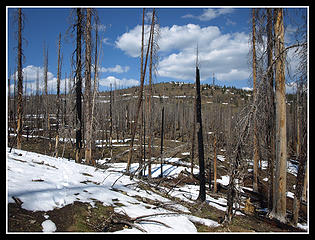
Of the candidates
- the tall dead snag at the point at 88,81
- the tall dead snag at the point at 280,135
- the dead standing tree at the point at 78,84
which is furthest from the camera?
the dead standing tree at the point at 78,84

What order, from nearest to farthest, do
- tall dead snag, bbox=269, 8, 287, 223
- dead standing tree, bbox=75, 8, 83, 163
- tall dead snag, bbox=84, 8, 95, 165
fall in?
tall dead snag, bbox=269, 8, 287, 223, tall dead snag, bbox=84, 8, 95, 165, dead standing tree, bbox=75, 8, 83, 163

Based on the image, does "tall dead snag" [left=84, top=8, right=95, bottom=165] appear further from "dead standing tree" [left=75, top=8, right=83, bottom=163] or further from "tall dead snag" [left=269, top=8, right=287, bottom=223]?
"tall dead snag" [left=269, top=8, right=287, bottom=223]

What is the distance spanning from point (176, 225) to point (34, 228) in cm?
263

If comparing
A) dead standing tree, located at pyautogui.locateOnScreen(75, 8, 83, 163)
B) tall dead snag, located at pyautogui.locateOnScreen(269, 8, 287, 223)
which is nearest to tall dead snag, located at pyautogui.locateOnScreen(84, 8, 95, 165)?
dead standing tree, located at pyautogui.locateOnScreen(75, 8, 83, 163)

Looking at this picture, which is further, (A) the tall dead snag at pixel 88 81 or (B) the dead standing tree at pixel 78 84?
(B) the dead standing tree at pixel 78 84

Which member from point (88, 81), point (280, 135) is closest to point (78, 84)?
point (88, 81)

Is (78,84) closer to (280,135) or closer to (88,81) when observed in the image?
(88,81)

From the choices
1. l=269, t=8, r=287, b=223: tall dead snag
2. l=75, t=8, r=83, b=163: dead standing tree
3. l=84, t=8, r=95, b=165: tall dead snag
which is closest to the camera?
l=269, t=8, r=287, b=223: tall dead snag

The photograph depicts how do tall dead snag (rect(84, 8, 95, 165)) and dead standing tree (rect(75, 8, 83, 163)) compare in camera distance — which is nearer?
tall dead snag (rect(84, 8, 95, 165))

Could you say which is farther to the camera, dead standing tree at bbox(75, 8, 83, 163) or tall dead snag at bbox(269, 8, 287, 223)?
dead standing tree at bbox(75, 8, 83, 163)

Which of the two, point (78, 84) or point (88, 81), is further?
point (78, 84)

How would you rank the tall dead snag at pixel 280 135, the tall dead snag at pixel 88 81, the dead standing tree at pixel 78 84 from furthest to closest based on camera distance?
the dead standing tree at pixel 78 84 → the tall dead snag at pixel 88 81 → the tall dead snag at pixel 280 135

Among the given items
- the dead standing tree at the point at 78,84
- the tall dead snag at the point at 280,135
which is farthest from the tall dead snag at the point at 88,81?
the tall dead snag at the point at 280,135

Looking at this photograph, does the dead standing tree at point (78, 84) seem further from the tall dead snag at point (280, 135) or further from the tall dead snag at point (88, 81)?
the tall dead snag at point (280, 135)
